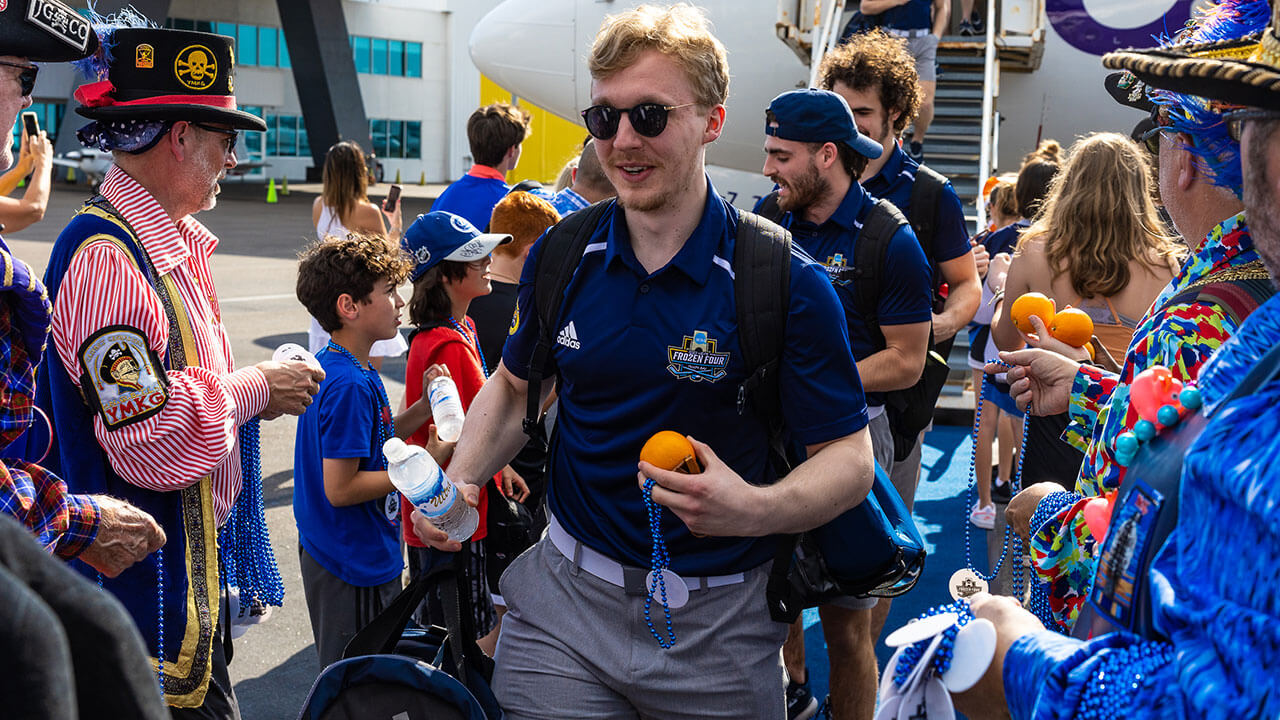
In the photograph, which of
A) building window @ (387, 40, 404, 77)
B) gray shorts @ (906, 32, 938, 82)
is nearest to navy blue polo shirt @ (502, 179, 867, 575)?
gray shorts @ (906, 32, 938, 82)

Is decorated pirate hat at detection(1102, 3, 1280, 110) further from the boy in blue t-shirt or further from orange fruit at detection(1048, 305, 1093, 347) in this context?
the boy in blue t-shirt

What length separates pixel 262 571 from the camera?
3002mm

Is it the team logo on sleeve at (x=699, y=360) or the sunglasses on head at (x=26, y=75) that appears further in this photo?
the team logo on sleeve at (x=699, y=360)

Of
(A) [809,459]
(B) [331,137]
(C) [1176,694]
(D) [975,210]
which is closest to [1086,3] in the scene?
(D) [975,210]

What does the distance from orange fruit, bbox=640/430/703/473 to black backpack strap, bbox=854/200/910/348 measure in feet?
6.44

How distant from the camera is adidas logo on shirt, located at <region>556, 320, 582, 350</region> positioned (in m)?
2.44

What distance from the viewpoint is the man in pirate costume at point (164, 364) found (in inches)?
99.3

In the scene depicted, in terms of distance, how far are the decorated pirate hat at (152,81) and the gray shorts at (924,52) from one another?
7.31m

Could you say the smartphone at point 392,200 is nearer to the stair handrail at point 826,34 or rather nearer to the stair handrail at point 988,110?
the stair handrail at point 826,34

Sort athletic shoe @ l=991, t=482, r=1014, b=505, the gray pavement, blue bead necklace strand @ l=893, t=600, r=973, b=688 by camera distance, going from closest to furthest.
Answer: blue bead necklace strand @ l=893, t=600, r=973, b=688
the gray pavement
athletic shoe @ l=991, t=482, r=1014, b=505

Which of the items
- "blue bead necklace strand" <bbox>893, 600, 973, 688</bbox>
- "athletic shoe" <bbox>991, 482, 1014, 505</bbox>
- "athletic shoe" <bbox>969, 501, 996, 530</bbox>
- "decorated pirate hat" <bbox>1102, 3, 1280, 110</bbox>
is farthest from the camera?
"athletic shoe" <bbox>991, 482, 1014, 505</bbox>

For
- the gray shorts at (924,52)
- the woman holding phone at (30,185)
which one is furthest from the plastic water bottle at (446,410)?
the gray shorts at (924,52)

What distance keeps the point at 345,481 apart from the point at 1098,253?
9.86ft

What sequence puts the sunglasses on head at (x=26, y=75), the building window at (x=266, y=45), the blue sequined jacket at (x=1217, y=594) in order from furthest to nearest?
the building window at (x=266, y=45) < the sunglasses on head at (x=26, y=75) < the blue sequined jacket at (x=1217, y=594)
